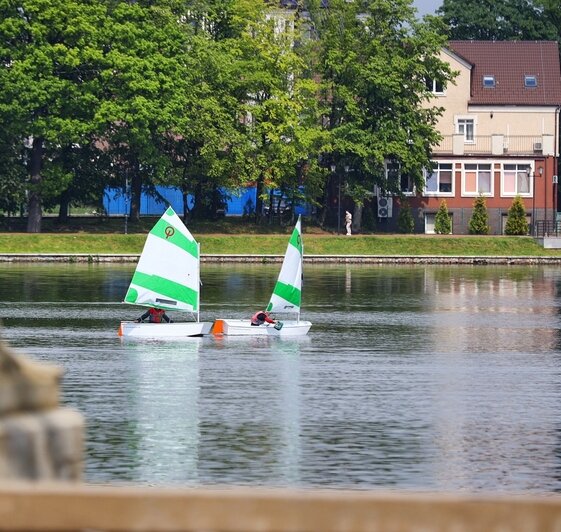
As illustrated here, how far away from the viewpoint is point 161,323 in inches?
2254

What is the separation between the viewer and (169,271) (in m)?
57.6

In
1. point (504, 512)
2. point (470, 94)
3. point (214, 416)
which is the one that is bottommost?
point (214, 416)

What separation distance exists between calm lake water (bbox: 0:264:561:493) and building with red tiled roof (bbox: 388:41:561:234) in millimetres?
35721

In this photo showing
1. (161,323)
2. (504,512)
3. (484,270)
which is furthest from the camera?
(484,270)

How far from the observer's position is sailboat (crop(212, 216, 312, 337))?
5684 cm

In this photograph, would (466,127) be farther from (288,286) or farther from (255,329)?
(255,329)

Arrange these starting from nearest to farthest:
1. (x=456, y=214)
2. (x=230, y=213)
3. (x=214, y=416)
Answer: (x=214, y=416) < (x=456, y=214) < (x=230, y=213)

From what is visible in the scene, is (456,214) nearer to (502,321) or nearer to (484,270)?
(484,270)

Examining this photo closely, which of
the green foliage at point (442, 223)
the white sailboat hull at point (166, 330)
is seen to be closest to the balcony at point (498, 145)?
the green foliage at point (442, 223)

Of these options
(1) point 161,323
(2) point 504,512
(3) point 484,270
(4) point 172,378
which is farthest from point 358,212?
(2) point 504,512

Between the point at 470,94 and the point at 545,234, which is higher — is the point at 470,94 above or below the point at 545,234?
above

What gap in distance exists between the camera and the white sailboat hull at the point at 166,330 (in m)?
55.9

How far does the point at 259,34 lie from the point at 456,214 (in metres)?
21.5

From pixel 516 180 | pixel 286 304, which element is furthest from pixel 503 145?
pixel 286 304
